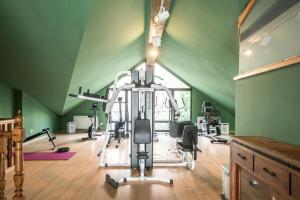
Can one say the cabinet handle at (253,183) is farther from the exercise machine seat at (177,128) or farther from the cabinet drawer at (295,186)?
the exercise machine seat at (177,128)

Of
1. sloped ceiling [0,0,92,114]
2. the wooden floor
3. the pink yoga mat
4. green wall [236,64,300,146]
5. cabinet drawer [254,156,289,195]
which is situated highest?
sloped ceiling [0,0,92,114]

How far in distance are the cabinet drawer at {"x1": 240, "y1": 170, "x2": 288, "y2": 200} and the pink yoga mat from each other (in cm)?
391

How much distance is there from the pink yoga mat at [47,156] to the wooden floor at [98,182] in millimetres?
274

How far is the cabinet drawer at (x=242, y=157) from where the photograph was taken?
5.73 feet

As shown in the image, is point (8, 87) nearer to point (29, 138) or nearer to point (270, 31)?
point (29, 138)

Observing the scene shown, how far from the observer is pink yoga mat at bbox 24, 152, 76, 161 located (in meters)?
5.00

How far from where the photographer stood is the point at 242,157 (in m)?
1.89

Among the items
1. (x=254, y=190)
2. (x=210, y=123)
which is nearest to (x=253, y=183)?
(x=254, y=190)

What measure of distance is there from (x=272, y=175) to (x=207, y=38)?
12.7 feet

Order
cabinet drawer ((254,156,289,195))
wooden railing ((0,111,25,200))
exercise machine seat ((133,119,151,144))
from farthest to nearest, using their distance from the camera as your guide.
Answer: exercise machine seat ((133,119,151,144)) < wooden railing ((0,111,25,200)) < cabinet drawer ((254,156,289,195))

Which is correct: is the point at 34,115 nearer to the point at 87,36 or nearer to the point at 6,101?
the point at 6,101

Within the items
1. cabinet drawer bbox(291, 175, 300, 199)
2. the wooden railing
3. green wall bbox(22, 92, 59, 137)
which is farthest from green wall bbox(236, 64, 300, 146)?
green wall bbox(22, 92, 59, 137)

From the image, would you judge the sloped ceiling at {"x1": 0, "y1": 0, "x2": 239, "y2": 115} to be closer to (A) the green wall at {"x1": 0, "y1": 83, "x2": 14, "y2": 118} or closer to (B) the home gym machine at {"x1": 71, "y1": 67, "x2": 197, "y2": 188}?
(A) the green wall at {"x1": 0, "y1": 83, "x2": 14, "y2": 118}

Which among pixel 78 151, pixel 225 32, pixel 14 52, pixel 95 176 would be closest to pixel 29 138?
pixel 78 151
